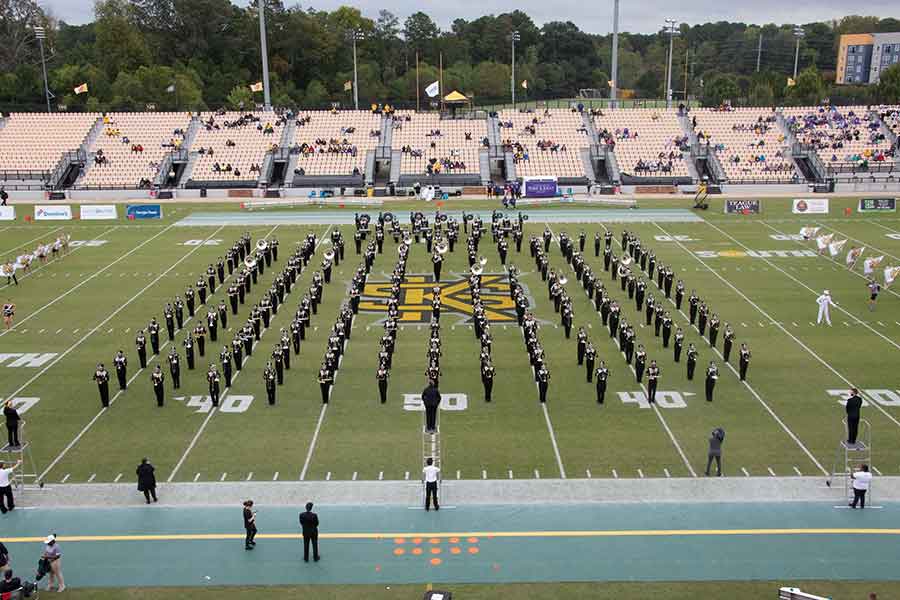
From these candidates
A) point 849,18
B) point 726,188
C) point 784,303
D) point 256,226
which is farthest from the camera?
point 849,18

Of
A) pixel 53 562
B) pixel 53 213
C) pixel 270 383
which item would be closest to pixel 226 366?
pixel 270 383

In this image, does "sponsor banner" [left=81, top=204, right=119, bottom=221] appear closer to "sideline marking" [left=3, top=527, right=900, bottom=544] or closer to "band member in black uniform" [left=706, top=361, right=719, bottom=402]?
"sideline marking" [left=3, top=527, right=900, bottom=544]

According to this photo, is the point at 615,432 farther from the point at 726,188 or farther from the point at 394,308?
the point at 726,188

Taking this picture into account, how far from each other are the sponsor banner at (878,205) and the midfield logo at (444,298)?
1925 centimetres

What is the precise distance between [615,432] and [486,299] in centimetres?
864

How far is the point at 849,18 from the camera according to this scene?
4562 inches

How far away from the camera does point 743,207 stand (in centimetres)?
3547

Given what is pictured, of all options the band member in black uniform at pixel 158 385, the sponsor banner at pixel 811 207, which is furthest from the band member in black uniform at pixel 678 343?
the sponsor banner at pixel 811 207

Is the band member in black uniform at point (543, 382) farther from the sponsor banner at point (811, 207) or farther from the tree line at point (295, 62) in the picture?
the tree line at point (295, 62)

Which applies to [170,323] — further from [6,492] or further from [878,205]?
[878,205]

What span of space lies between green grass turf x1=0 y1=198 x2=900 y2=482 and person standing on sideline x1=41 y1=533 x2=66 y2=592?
112 inches

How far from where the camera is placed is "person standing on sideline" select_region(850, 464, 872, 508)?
10625 mm

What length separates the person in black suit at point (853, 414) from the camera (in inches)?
480

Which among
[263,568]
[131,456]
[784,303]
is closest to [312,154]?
[784,303]
